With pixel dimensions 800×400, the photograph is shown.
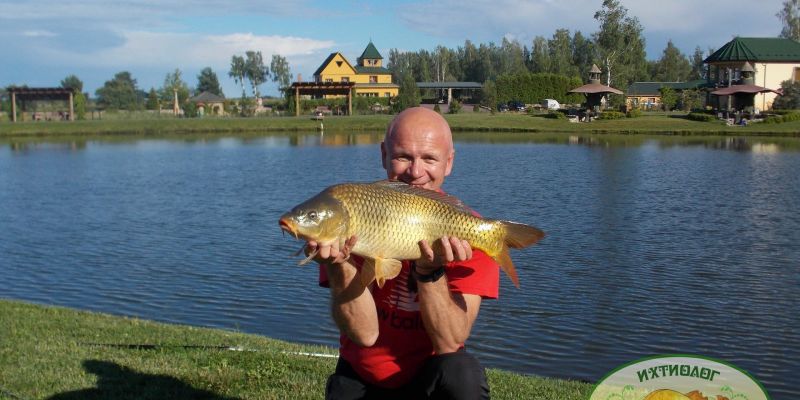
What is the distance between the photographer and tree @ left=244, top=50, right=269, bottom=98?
12962 centimetres

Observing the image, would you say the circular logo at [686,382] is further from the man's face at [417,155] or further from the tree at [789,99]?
the tree at [789,99]

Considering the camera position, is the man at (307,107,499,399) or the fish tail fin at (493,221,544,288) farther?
the man at (307,107,499,399)

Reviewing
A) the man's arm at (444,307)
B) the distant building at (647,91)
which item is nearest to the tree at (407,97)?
the distant building at (647,91)

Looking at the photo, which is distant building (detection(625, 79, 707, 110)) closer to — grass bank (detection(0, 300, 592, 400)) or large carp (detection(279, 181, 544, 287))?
grass bank (detection(0, 300, 592, 400))

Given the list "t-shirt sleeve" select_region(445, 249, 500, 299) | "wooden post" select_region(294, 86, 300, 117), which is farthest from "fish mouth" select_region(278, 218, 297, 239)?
"wooden post" select_region(294, 86, 300, 117)

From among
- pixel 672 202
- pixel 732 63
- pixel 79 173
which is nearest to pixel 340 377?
pixel 672 202

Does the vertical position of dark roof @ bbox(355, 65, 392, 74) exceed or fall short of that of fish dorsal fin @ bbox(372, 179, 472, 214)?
it exceeds it

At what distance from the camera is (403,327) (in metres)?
3.66

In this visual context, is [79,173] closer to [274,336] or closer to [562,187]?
[562,187]

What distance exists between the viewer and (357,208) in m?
3.05

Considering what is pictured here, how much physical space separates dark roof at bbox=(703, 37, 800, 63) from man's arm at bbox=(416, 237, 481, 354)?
61.5 m

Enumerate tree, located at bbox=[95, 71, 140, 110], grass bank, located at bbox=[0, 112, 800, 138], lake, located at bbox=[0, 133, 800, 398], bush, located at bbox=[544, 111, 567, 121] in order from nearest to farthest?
lake, located at bbox=[0, 133, 800, 398] → grass bank, located at bbox=[0, 112, 800, 138] → bush, located at bbox=[544, 111, 567, 121] → tree, located at bbox=[95, 71, 140, 110]

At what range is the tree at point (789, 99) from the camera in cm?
5331

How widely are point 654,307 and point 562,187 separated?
12954 millimetres
